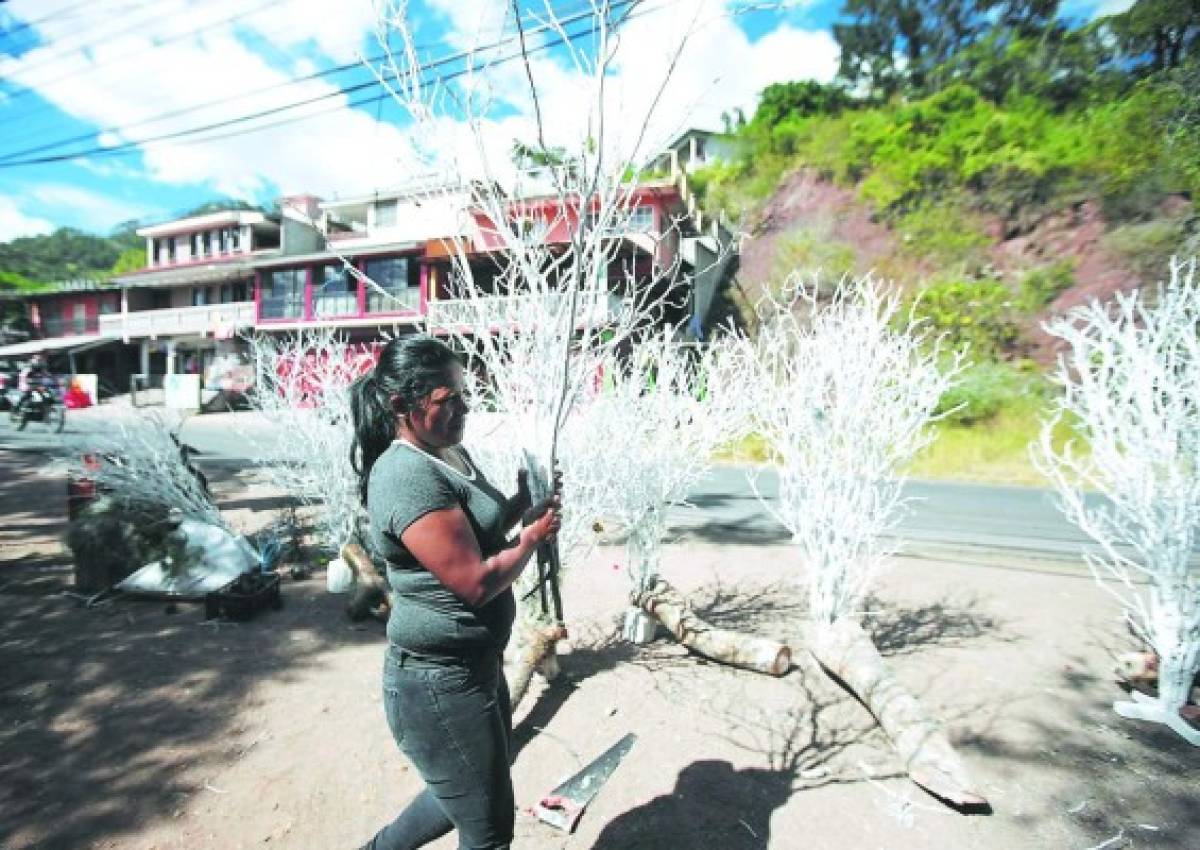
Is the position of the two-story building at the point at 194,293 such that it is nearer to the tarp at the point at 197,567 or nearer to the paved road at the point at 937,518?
the paved road at the point at 937,518

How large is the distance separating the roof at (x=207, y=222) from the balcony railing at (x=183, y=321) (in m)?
5.65

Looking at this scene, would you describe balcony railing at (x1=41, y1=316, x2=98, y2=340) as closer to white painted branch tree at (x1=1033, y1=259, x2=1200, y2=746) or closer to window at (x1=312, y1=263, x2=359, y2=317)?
window at (x1=312, y1=263, x2=359, y2=317)

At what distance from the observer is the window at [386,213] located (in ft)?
98.3

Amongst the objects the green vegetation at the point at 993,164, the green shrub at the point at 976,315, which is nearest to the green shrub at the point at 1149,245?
the green vegetation at the point at 993,164

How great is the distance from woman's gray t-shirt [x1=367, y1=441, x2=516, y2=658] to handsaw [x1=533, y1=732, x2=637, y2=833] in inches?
52.9

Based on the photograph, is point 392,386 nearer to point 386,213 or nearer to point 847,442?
point 847,442

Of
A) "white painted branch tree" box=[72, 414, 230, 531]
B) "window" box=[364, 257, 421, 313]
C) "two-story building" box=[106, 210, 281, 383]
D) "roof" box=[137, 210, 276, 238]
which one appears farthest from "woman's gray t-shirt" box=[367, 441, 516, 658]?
"roof" box=[137, 210, 276, 238]

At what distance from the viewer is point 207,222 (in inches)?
1355


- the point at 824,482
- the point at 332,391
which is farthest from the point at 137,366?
the point at 824,482

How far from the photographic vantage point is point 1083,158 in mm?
20031

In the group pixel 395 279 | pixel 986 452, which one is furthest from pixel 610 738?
pixel 395 279

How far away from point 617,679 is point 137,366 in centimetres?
3911

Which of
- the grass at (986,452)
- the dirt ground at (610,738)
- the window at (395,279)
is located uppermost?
the window at (395,279)

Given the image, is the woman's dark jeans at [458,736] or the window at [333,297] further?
the window at [333,297]
